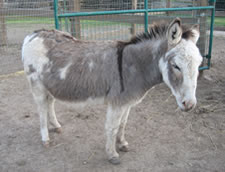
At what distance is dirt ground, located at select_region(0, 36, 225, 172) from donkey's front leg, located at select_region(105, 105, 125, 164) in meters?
0.11

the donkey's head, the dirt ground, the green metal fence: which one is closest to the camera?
the donkey's head

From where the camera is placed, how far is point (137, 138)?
3.27 meters

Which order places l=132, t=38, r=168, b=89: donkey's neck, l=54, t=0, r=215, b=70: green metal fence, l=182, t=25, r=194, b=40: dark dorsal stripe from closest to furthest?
1. l=182, t=25, r=194, b=40: dark dorsal stripe
2. l=132, t=38, r=168, b=89: donkey's neck
3. l=54, t=0, r=215, b=70: green metal fence

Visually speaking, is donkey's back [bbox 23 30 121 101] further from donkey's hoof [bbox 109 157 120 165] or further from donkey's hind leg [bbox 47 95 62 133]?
donkey's hoof [bbox 109 157 120 165]

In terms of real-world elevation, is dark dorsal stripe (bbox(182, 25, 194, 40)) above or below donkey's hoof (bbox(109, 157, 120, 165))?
above

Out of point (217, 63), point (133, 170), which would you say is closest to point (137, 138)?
point (133, 170)

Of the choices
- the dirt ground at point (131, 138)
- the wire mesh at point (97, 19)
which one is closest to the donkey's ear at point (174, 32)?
the dirt ground at point (131, 138)

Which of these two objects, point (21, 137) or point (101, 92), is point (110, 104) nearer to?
point (101, 92)

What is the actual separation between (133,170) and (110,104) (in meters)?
0.84

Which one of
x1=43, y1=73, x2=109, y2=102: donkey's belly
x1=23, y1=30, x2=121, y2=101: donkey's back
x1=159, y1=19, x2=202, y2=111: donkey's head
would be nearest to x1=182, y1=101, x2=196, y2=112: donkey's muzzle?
x1=159, y1=19, x2=202, y2=111: donkey's head

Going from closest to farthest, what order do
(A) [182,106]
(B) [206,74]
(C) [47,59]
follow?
(A) [182,106] → (C) [47,59] → (B) [206,74]

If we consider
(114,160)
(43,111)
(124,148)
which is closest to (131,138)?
(124,148)

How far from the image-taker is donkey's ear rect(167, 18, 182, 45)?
2078mm

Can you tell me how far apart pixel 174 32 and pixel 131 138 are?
176cm
